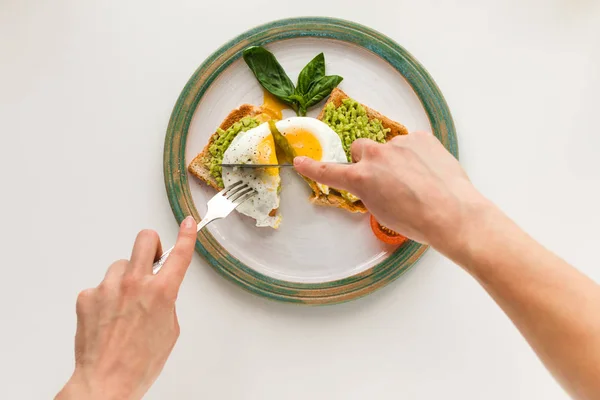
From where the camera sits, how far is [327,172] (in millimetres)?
1593

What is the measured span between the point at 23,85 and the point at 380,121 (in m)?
1.75

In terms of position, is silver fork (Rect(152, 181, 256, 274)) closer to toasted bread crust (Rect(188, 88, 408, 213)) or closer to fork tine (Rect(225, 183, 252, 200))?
fork tine (Rect(225, 183, 252, 200))

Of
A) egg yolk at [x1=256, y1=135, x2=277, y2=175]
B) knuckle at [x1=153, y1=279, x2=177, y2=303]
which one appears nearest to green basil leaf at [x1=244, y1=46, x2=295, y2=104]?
egg yolk at [x1=256, y1=135, x2=277, y2=175]

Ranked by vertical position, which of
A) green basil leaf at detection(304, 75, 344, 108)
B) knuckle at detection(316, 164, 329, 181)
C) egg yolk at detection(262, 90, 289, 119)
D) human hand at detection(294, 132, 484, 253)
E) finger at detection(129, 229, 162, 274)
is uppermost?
green basil leaf at detection(304, 75, 344, 108)

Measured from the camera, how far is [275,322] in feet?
7.66

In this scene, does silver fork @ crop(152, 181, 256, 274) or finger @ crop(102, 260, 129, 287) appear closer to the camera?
finger @ crop(102, 260, 129, 287)

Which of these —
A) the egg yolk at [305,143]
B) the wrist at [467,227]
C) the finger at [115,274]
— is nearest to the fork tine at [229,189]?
the egg yolk at [305,143]

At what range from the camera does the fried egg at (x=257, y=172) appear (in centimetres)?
218

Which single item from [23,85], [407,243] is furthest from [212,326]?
[23,85]

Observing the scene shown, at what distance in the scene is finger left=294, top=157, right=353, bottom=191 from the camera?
157 centimetres

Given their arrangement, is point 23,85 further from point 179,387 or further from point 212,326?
point 179,387

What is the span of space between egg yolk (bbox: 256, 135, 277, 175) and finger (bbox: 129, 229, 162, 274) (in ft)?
2.51

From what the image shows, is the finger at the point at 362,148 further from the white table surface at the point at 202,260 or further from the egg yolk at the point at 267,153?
the white table surface at the point at 202,260

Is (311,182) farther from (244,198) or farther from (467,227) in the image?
(467,227)
